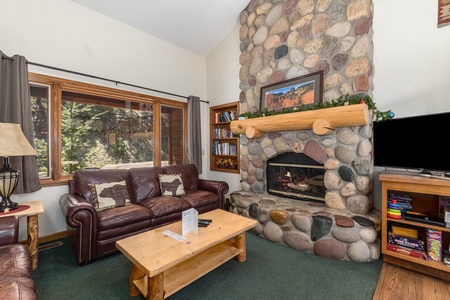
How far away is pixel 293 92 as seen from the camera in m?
3.03

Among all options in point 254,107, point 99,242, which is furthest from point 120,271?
point 254,107

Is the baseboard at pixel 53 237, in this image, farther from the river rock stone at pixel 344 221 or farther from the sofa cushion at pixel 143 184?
the river rock stone at pixel 344 221

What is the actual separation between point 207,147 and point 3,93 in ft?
10.3

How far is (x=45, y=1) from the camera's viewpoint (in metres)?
2.65

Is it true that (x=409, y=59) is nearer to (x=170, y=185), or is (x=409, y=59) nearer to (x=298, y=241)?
(x=298, y=241)

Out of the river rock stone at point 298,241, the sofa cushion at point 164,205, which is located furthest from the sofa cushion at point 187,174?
the river rock stone at point 298,241

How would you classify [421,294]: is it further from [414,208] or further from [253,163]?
[253,163]

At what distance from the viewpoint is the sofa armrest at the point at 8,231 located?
154 cm

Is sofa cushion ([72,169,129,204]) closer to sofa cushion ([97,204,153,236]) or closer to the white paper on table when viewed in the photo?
sofa cushion ([97,204,153,236])

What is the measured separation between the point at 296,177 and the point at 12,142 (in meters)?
3.31

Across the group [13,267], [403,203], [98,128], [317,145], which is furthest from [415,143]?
[98,128]

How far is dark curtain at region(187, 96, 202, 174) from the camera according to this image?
13.5 feet

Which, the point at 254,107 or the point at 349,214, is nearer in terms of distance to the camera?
the point at 349,214

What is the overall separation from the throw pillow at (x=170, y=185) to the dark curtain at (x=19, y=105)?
58.4 inches
